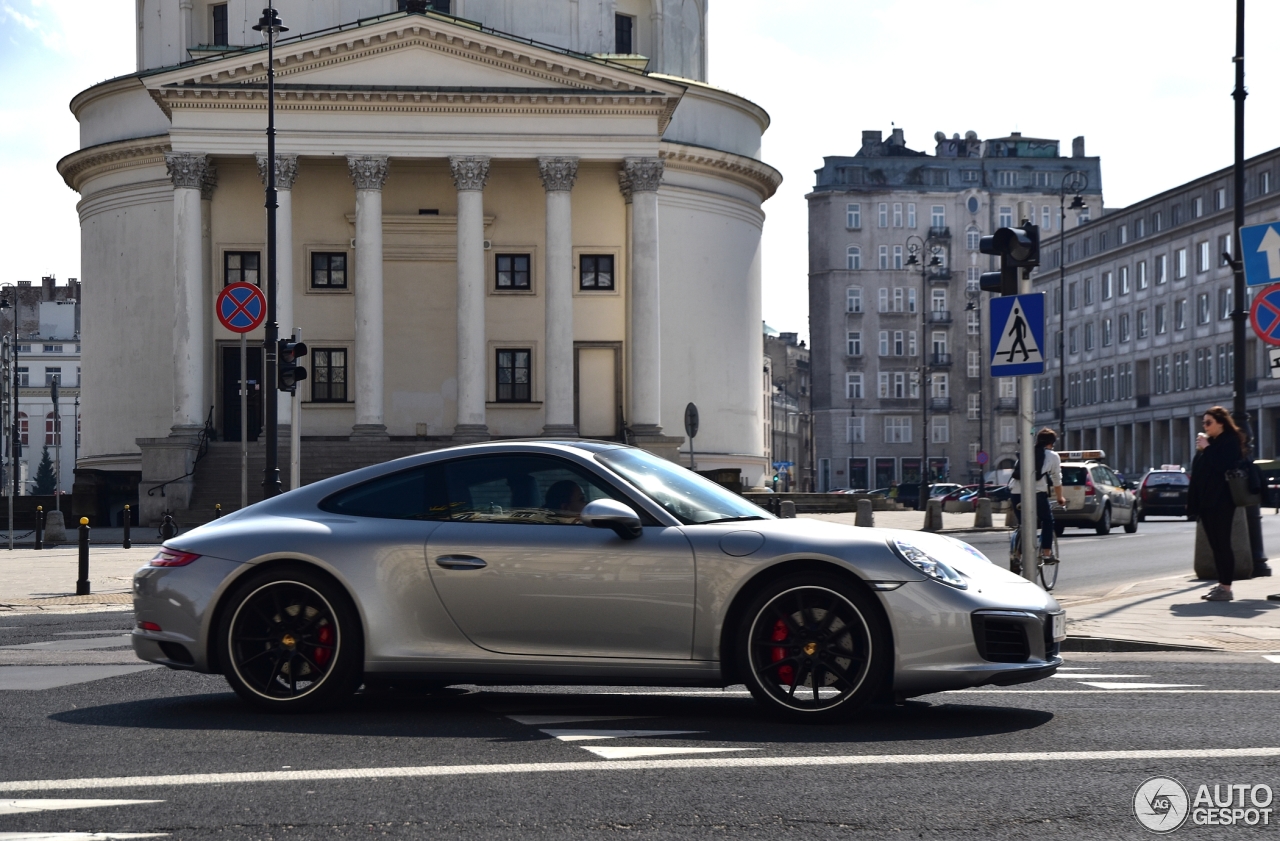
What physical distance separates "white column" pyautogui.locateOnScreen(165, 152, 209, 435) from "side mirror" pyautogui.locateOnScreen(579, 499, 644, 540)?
39.4 meters

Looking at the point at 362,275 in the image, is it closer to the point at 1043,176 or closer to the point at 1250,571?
the point at 1250,571

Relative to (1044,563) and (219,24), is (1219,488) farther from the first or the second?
(219,24)

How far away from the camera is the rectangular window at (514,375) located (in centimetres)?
5081

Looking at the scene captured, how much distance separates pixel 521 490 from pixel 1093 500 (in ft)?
94.7

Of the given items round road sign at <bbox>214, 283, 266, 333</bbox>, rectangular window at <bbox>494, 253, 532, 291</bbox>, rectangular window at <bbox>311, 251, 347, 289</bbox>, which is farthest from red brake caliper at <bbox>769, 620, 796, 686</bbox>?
rectangular window at <bbox>494, 253, 532, 291</bbox>

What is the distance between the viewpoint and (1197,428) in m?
101

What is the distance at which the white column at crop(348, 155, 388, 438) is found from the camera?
4575 cm

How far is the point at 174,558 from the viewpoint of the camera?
27.3 ft

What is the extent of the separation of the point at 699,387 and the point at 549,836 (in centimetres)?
5107

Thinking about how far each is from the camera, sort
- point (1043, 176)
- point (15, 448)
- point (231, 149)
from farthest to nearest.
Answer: point (1043, 176) → point (231, 149) → point (15, 448)

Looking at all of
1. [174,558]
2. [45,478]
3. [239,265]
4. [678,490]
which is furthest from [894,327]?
[174,558]

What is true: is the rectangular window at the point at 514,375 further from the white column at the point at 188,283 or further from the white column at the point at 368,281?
the white column at the point at 188,283

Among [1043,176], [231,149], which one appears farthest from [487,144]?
[1043,176]

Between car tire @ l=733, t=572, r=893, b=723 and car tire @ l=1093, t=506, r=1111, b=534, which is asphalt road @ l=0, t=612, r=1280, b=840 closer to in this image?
car tire @ l=733, t=572, r=893, b=723
